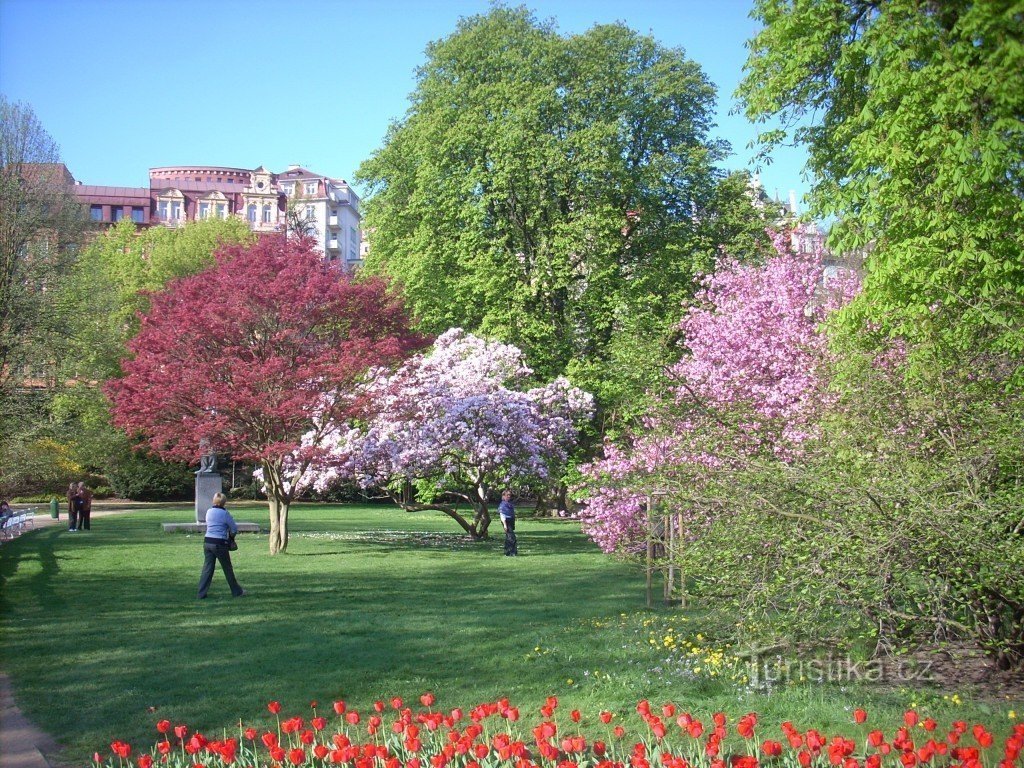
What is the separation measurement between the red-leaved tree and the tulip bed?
12.3 m

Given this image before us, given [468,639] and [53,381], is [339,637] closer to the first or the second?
[468,639]

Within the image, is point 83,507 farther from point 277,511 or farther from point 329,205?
point 329,205

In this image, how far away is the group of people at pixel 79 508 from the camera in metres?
27.0

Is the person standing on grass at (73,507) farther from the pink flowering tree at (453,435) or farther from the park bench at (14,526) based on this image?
the pink flowering tree at (453,435)

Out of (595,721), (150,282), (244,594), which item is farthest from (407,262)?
(595,721)

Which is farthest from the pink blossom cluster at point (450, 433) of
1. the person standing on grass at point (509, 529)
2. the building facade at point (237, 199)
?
the building facade at point (237, 199)

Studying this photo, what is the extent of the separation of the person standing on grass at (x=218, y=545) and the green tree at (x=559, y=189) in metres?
15.1

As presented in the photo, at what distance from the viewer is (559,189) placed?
28.6m

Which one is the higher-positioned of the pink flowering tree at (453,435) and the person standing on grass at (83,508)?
the pink flowering tree at (453,435)

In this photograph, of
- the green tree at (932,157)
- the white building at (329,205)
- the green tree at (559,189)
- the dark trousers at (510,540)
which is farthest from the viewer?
the white building at (329,205)

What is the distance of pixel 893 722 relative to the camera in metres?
6.51

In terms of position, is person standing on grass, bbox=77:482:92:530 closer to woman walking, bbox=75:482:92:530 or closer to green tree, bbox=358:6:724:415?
woman walking, bbox=75:482:92:530

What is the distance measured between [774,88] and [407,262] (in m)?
19.2

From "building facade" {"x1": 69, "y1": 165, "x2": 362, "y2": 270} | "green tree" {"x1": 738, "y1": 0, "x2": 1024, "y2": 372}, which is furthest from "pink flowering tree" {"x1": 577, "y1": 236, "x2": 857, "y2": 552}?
"building facade" {"x1": 69, "y1": 165, "x2": 362, "y2": 270}
